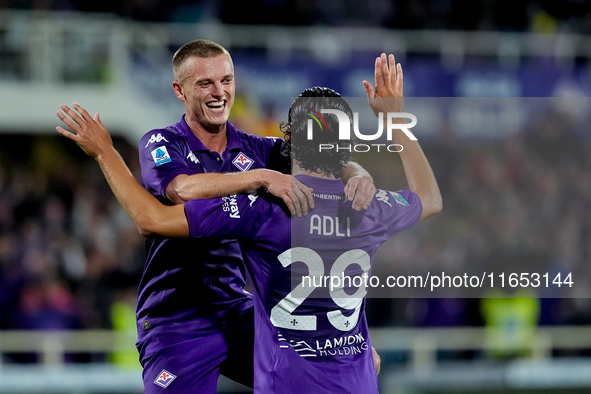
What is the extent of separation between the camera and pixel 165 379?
452 centimetres

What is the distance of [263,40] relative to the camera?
13.3 m

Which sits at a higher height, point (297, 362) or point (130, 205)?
point (130, 205)

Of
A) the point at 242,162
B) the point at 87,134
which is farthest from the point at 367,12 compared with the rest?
the point at 87,134

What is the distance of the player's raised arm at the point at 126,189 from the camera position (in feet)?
12.5

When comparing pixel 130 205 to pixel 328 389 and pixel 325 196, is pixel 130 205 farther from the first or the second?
pixel 328 389

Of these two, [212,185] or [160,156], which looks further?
[160,156]

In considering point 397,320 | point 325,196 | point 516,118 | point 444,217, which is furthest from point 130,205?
point 516,118

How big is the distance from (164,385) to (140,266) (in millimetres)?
5472

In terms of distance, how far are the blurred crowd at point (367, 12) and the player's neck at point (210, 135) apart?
885 cm

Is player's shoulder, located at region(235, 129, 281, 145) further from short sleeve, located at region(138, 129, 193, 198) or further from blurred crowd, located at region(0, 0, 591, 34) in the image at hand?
blurred crowd, located at region(0, 0, 591, 34)

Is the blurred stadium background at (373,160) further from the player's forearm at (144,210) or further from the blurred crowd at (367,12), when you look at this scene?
the player's forearm at (144,210)

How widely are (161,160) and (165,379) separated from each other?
1121mm

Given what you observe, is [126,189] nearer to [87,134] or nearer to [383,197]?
[87,134]

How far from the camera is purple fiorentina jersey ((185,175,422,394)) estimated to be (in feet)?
12.5
